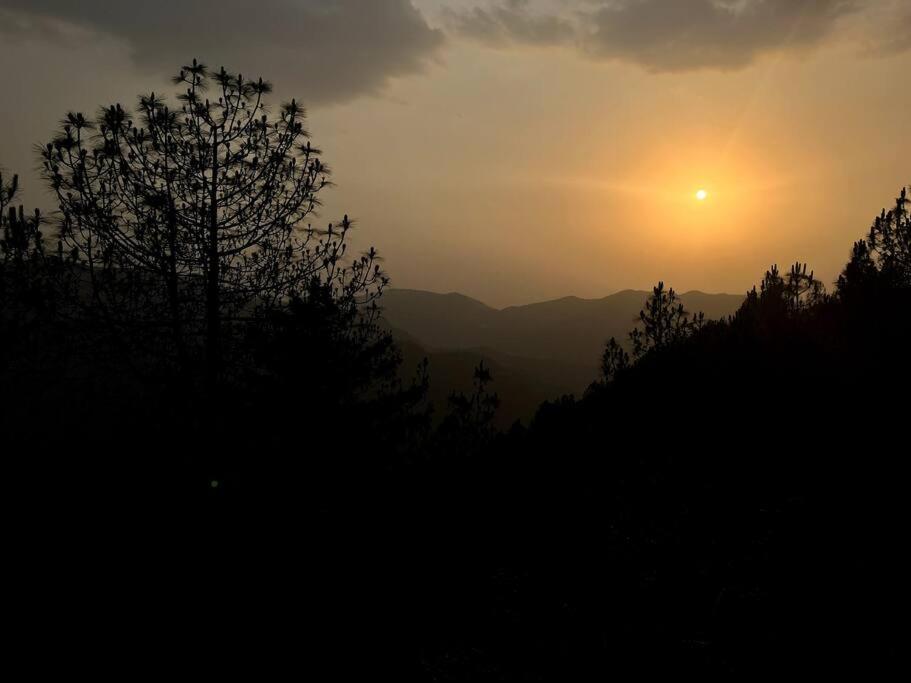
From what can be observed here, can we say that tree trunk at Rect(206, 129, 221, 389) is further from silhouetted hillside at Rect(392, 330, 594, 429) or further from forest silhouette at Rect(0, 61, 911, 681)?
silhouetted hillside at Rect(392, 330, 594, 429)

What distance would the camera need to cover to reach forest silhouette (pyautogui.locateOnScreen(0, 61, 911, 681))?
14.3 feet

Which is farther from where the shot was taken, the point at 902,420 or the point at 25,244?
the point at 25,244

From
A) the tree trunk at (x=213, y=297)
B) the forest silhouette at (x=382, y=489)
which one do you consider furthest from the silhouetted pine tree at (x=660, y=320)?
the tree trunk at (x=213, y=297)

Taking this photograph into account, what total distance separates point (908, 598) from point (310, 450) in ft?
33.3

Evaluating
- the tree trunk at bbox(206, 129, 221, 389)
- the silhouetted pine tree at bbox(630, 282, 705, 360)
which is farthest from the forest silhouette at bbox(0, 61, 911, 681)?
the silhouetted pine tree at bbox(630, 282, 705, 360)

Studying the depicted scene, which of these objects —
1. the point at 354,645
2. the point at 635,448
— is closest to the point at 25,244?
the point at 354,645

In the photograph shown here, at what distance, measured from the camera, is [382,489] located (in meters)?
9.47

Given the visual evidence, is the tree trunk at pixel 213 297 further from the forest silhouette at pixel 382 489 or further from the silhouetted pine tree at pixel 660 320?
the silhouetted pine tree at pixel 660 320

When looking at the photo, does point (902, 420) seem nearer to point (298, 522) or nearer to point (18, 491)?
point (298, 522)

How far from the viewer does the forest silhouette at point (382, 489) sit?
4.36 meters

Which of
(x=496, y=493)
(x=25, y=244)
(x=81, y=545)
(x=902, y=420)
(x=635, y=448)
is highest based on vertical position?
(x=25, y=244)

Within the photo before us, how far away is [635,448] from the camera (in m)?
7.25

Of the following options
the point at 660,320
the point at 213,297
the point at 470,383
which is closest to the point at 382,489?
the point at 213,297

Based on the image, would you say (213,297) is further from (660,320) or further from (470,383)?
(470,383)
